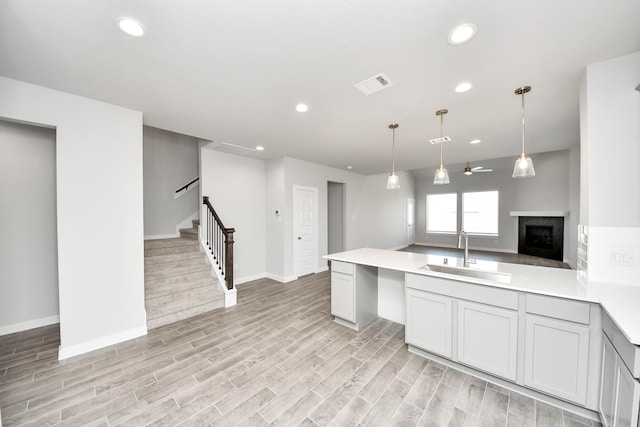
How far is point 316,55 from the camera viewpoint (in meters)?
1.88

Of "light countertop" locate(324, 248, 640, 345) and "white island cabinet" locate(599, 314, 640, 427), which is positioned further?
"light countertop" locate(324, 248, 640, 345)

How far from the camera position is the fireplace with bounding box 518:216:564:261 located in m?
6.66

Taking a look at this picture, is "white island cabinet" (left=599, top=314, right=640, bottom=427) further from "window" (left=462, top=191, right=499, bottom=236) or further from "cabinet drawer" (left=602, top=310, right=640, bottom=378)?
"window" (left=462, top=191, right=499, bottom=236)

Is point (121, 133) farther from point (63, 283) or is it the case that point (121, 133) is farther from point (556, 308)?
point (556, 308)

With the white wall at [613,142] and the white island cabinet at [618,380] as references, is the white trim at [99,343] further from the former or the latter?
the white wall at [613,142]

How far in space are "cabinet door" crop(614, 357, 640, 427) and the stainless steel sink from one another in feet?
2.61

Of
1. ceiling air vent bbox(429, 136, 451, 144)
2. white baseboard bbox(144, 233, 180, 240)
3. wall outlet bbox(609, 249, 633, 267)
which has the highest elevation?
ceiling air vent bbox(429, 136, 451, 144)

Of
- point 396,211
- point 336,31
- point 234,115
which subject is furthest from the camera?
point 396,211

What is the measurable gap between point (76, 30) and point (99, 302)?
261cm

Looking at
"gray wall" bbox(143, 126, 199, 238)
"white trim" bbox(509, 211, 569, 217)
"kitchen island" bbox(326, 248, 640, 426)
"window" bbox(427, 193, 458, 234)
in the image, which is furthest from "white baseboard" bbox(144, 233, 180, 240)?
"white trim" bbox(509, 211, 569, 217)

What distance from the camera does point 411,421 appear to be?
1.73 m

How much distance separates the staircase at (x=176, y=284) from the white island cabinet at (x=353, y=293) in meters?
1.95

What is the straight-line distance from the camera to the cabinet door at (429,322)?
7.51ft

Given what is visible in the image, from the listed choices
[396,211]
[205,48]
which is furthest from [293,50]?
[396,211]
